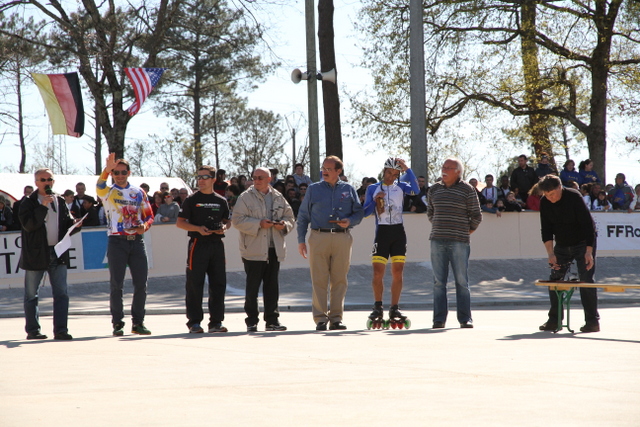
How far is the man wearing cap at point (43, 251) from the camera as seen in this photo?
8945mm

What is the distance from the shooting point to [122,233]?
9.27 metres

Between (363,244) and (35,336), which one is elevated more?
(363,244)

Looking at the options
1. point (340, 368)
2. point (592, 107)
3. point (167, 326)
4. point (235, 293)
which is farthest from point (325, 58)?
point (340, 368)

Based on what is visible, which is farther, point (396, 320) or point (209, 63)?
point (209, 63)

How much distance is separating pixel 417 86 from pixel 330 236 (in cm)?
821

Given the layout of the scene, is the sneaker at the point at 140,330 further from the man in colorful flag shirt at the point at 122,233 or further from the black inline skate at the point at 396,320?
the black inline skate at the point at 396,320

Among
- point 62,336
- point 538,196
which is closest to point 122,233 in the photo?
point 62,336

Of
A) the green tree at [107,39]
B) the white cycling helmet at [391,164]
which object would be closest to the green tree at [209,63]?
the green tree at [107,39]

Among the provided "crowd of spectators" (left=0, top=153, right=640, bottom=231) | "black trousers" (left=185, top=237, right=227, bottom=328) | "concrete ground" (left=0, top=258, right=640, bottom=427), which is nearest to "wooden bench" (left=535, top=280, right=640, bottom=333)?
"concrete ground" (left=0, top=258, right=640, bottom=427)

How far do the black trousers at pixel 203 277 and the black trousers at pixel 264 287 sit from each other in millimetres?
289

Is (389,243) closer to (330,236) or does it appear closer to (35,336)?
(330,236)

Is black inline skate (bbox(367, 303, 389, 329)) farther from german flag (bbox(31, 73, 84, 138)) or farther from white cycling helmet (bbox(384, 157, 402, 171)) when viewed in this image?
german flag (bbox(31, 73, 84, 138))

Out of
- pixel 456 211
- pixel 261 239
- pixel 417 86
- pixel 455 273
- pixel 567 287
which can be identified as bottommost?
pixel 567 287

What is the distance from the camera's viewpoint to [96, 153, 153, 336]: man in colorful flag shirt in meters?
9.25
